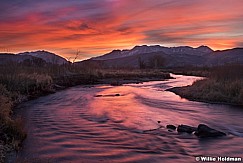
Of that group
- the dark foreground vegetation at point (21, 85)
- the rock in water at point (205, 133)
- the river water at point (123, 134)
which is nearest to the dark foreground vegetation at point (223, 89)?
the river water at point (123, 134)

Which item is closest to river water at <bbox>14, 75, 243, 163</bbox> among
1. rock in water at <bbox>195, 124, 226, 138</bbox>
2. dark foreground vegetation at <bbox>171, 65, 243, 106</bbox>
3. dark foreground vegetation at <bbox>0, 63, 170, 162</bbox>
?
rock in water at <bbox>195, 124, 226, 138</bbox>

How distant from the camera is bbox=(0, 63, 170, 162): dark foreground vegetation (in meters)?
11.7

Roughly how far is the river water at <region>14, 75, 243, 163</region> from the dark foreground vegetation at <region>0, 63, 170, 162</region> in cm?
62

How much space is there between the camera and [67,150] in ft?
36.7

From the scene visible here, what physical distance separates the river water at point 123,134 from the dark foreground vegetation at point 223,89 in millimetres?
2066

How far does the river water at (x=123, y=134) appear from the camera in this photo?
1075cm

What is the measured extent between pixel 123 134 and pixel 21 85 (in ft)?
52.2

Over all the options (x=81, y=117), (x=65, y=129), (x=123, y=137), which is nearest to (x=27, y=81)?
(x=81, y=117)

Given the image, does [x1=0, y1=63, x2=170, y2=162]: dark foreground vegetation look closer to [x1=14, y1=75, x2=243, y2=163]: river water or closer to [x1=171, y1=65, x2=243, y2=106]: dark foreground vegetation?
[x1=14, y1=75, x2=243, y2=163]: river water

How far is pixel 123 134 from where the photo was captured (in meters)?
14.0

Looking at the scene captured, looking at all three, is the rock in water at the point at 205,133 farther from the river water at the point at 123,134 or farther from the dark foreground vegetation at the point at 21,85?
the dark foreground vegetation at the point at 21,85

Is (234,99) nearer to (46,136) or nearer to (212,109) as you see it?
(212,109)

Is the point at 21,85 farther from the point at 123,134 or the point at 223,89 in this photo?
the point at 223,89

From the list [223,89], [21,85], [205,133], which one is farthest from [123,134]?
[21,85]
